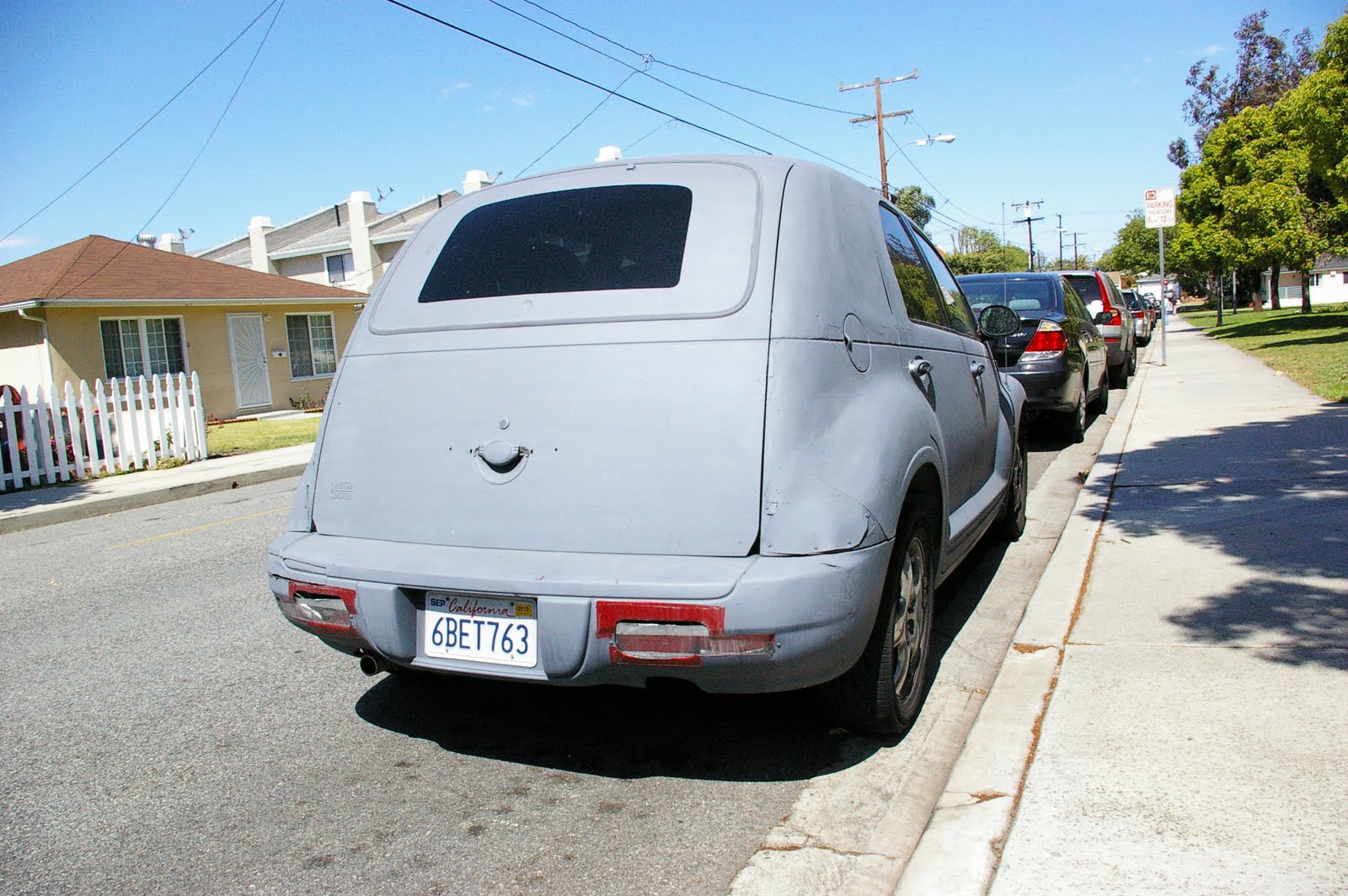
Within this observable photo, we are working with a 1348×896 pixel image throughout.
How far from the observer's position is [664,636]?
2768 mm

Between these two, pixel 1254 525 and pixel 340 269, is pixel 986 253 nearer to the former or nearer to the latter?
pixel 340 269

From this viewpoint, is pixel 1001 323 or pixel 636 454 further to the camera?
pixel 1001 323

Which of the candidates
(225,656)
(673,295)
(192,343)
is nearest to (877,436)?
(673,295)

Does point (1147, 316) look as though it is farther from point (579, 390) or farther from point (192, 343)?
point (579, 390)

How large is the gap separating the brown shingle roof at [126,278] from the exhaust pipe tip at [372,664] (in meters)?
18.7

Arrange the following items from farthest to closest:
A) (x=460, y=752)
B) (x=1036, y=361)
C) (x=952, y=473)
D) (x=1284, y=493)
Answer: (x=1036, y=361) → (x=1284, y=493) → (x=952, y=473) → (x=460, y=752)

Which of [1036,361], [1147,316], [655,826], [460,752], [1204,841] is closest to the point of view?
[1204,841]

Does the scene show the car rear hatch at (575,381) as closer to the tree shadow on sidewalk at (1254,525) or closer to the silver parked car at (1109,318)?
the tree shadow on sidewalk at (1254,525)

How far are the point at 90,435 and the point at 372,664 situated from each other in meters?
11.5

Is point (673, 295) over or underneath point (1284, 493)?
over

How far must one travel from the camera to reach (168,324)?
71.6 ft

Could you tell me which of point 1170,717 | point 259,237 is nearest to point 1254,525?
point 1170,717

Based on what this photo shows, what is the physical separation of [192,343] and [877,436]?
22116 millimetres

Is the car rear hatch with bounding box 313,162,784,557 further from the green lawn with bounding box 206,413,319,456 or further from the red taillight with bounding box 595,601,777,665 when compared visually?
the green lawn with bounding box 206,413,319,456
